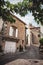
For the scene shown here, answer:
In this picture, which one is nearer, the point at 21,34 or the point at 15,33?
the point at 15,33

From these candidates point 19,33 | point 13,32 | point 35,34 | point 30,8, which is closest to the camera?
point 30,8

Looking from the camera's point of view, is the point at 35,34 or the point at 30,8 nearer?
the point at 30,8

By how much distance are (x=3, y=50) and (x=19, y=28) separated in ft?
29.5

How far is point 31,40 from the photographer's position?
163 feet

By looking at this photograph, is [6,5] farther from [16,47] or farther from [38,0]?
[16,47]

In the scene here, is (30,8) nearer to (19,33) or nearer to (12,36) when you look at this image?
(12,36)

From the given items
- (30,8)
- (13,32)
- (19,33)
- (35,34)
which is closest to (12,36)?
(13,32)

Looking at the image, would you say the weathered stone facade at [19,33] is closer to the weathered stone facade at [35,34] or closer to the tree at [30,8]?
the tree at [30,8]

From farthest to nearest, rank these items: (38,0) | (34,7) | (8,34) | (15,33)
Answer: (15,33) → (8,34) → (34,7) → (38,0)

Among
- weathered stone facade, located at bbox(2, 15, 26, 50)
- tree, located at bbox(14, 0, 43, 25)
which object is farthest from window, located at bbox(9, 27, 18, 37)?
tree, located at bbox(14, 0, 43, 25)

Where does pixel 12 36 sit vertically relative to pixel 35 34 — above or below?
below

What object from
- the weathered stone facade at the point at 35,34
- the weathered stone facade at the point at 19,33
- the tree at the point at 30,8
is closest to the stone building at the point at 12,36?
the weathered stone facade at the point at 19,33

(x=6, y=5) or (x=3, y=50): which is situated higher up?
(x=6, y=5)

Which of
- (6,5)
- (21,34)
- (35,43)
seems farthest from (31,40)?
(6,5)
